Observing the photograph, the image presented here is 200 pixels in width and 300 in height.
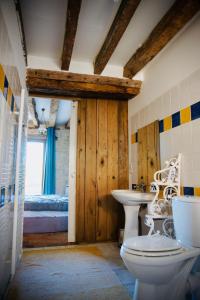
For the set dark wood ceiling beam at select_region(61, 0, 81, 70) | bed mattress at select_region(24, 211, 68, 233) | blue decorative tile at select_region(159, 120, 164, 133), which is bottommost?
bed mattress at select_region(24, 211, 68, 233)

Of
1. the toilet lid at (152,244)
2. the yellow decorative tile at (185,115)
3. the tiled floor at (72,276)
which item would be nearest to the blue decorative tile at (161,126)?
the yellow decorative tile at (185,115)

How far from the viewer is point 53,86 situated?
9.58 feet

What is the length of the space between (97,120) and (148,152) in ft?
3.32

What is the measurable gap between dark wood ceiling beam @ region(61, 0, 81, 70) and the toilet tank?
1775mm

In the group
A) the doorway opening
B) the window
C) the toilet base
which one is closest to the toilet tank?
the toilet base

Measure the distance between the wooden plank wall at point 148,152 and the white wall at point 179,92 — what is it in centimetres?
9

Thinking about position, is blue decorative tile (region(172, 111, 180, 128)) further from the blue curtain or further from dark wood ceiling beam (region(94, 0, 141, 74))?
the blue curtain

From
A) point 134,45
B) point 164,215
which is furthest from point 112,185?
point 134,45

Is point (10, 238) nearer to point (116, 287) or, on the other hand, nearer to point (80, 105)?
point (116, 287)

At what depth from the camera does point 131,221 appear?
2.57 metres

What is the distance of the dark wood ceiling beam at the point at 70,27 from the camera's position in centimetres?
175

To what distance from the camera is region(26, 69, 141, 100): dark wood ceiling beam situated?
2873 millimetres

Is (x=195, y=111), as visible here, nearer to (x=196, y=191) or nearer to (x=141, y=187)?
(x=196, y=191)

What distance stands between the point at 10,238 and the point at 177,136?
1867mm
